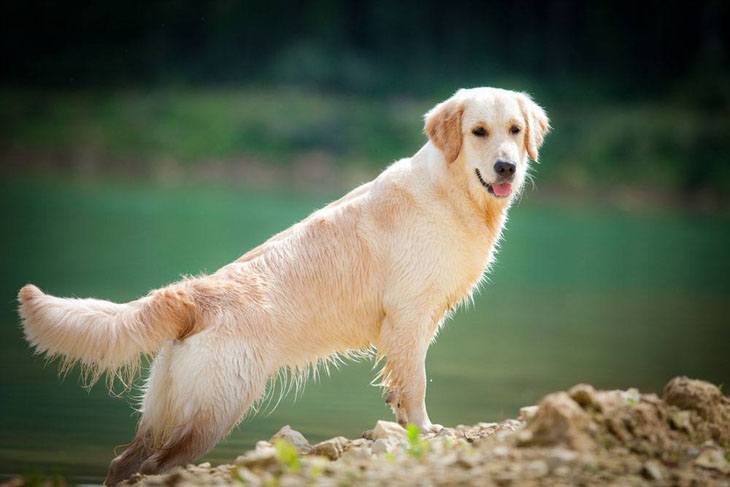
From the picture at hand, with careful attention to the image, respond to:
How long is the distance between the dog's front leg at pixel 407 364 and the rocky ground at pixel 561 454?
79 cm

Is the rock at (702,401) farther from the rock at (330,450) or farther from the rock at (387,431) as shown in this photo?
the rock at (330,450)

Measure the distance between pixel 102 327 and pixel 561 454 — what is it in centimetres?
269

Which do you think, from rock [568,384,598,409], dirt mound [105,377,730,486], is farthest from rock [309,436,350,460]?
rock [568,384,598,409]

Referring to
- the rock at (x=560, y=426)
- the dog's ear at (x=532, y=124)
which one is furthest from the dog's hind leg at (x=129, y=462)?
the dog's ear at (x=532, y=124)

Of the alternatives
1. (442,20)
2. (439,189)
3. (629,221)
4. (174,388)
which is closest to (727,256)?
(629,221)

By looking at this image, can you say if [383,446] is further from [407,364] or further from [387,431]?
[407,364]

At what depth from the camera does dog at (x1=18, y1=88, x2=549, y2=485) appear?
639cm

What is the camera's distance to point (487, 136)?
7.05 meters

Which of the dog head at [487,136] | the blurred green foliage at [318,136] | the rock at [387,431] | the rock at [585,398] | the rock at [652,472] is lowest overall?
the rock at [652,472]

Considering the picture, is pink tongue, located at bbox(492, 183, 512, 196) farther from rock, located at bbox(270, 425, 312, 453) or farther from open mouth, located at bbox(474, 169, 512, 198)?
rock, located at bbox(270, 425, 312, 453)

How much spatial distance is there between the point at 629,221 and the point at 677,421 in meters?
24.1

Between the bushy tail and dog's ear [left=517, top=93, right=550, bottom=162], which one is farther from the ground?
dog's ear [left=517, top=93, right=550, bottom=162]

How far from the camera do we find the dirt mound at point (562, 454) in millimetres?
4945

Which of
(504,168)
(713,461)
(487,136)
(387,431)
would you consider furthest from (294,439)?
(713,461)
